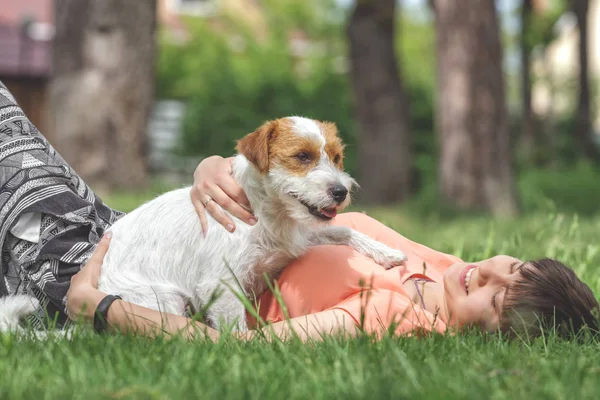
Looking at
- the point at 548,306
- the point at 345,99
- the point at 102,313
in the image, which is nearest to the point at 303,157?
the point at 102,313

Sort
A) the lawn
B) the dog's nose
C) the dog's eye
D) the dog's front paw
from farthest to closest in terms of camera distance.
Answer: the dog's front paw
the dog's eye
the dog's nose
the lawn

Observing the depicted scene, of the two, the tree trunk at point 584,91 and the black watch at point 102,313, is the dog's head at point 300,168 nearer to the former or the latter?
the black watch at point 102,313

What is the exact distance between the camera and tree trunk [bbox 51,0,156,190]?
9.70 m

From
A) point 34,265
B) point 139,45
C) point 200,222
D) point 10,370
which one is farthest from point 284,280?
point 139,45

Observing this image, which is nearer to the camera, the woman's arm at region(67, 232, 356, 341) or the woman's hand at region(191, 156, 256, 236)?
the woman's arm at region(67, 232, 356, 341)

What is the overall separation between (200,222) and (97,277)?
517 mm

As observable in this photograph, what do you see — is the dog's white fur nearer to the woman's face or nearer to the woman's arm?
the woman's arm

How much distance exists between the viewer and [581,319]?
3.35 metres

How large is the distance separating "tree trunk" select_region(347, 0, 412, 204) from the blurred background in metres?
0.02

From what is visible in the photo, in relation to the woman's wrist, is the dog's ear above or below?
above

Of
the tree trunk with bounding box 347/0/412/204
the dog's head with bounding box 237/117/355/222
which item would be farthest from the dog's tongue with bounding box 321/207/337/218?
the tree trunk with bounding box 347/0/412/204

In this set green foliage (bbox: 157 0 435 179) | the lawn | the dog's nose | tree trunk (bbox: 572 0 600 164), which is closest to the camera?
the lawn

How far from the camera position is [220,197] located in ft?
11.4

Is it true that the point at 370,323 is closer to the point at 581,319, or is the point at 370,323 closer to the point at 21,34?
the point at 581,319
